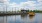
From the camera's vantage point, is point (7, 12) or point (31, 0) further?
point (31, 0)

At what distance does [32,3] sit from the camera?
3.92 m

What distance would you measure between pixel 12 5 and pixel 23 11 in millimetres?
561

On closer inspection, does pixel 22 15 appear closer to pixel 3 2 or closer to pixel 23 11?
pixel 23 11

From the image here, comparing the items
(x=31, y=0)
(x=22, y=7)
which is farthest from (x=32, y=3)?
(x=22, y=7)

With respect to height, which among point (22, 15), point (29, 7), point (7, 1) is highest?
point (7, 1)

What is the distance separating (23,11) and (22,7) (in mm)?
310

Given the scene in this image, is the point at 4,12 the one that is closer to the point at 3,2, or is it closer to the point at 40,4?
the point at 3,2

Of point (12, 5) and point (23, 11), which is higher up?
point (12, 5)

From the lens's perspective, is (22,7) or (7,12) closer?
(7,12)

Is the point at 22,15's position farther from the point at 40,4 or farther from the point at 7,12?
the point at 40,4

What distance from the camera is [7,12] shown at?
358 cm

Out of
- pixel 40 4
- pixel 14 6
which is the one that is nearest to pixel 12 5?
pixel 14 6

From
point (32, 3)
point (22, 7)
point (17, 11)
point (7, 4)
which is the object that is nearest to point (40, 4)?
point (32, 3)

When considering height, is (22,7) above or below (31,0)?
below
